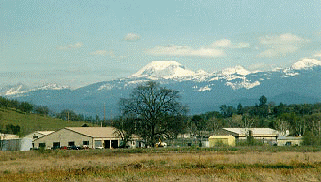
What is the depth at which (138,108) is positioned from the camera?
84812 mm

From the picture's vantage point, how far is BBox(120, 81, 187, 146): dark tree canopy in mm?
82250

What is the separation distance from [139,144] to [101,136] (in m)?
7.67

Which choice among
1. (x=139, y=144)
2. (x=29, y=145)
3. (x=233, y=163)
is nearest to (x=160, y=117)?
(x=139, y=144)

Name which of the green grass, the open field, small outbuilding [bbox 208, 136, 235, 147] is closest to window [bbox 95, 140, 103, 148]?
small outbuilding [bbox 208, 136, 235, 147]

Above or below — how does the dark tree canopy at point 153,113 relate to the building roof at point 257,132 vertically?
above

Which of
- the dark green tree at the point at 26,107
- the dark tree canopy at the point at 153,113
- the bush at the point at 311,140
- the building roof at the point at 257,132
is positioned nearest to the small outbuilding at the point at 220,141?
the dark tree canopy at the point at 153,113

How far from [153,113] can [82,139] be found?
25666mm

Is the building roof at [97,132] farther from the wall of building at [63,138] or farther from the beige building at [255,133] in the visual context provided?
the beige building at [255,133]

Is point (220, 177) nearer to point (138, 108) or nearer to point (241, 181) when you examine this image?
point (241, 181)

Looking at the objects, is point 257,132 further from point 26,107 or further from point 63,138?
point 26,107

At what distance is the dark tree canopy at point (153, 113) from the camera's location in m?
82.2

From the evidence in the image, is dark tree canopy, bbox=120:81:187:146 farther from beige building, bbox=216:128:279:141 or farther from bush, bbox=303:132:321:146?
beige building, bbox=216:128:279:141

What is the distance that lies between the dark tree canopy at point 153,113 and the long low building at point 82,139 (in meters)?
19.0

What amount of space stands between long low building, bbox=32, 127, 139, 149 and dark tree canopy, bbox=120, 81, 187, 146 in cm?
1903
